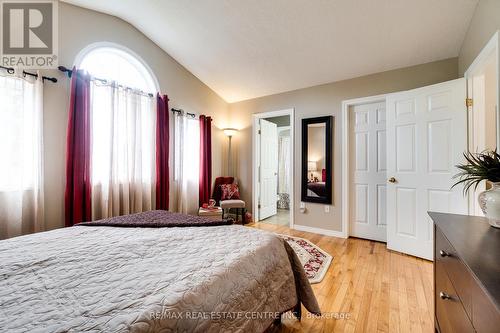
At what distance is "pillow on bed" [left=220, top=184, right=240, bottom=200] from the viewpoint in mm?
4172

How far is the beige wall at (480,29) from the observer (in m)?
1.68

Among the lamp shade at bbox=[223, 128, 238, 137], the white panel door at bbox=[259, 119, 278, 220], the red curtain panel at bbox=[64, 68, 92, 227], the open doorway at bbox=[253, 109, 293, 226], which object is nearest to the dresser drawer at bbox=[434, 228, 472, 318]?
the open doorway at bbox=[253, 109, 293, 226]

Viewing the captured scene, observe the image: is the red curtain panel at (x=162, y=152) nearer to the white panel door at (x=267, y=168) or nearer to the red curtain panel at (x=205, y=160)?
the red curtain panel at (x=205, y=160)

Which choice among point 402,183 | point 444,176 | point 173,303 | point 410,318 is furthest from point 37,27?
point 444,176

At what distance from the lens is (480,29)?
6.42ft

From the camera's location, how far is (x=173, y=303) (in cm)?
78

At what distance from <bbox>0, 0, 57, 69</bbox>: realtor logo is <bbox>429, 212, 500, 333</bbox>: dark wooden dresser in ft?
11.8

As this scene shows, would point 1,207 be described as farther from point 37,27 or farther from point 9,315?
point 9,315

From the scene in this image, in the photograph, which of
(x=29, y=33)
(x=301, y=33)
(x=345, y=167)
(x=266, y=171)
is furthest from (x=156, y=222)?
(x=266, y=171)

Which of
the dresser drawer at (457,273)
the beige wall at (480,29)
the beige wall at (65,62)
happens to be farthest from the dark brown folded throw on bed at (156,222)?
the beige wall at (480,29)

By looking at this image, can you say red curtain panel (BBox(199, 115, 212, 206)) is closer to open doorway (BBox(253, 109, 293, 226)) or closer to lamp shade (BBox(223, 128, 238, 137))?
lamp shade (BBox(223, 128, 238, 137))

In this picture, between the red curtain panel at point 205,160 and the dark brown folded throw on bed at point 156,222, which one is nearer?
the dark brown folded throw on bed at point 156,222

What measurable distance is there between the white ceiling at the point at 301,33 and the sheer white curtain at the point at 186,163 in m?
1.06

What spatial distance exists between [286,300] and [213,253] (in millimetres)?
591
